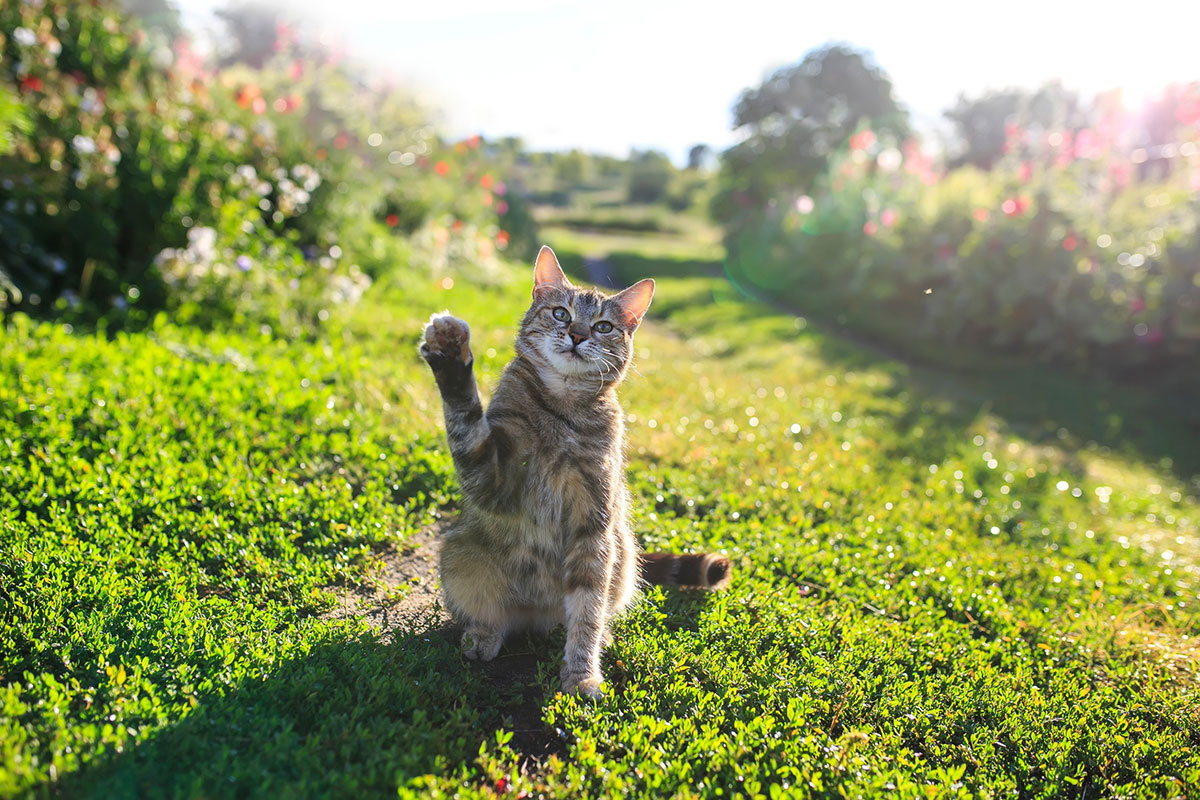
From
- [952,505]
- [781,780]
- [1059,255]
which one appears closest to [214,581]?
[781,780]

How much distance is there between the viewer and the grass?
2.34m

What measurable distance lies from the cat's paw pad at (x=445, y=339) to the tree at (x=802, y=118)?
22.6 m

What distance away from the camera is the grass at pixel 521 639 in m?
2.34

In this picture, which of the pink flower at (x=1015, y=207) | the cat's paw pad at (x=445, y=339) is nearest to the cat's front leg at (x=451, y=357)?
the cat's paw pad at (x=445, y=339)

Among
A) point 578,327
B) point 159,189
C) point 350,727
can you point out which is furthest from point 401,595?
point 159,189

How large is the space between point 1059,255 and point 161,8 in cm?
1899

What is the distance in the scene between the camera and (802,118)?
2595 cm

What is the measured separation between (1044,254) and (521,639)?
9.59 m

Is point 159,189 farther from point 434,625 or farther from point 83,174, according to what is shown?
point 434,625

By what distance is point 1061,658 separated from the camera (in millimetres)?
3600

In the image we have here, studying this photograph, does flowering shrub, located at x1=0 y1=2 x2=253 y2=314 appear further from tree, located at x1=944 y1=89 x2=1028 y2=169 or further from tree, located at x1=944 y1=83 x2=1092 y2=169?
tree, located at x1=944 y1=89 x2=1028 y2=169

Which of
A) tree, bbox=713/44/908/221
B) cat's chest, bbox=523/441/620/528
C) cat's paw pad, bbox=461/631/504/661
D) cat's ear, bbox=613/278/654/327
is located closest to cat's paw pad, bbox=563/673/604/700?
cat's paw pad, bbox=461/631/504/661

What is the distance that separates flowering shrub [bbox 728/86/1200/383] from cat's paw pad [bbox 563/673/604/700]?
9015mm

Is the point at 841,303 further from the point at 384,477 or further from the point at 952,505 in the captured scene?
the point at 384,477
